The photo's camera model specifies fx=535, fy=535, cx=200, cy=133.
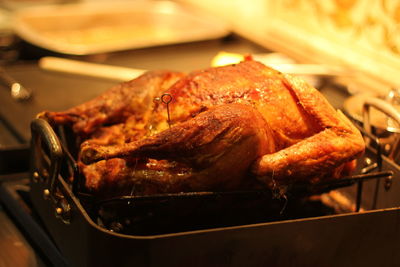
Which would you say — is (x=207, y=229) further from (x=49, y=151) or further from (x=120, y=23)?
(x=120, y=23)

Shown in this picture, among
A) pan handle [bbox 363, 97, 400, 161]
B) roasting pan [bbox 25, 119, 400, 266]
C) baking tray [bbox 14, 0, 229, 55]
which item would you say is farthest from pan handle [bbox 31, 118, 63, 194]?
baking tray [bbox 14, 0, 229, 55]

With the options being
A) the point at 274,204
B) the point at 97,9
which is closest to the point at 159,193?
the point at 274,204

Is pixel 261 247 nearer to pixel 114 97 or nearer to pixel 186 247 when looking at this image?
pixel 186 247

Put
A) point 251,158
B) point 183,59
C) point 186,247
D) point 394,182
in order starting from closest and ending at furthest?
1. point 186,247
2. point 251,158
3. point 394,182
4. point 183,59

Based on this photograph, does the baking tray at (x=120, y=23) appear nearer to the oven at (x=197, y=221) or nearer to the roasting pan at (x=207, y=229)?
the oven at (x=197, y=221)

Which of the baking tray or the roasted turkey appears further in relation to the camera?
the baking tray

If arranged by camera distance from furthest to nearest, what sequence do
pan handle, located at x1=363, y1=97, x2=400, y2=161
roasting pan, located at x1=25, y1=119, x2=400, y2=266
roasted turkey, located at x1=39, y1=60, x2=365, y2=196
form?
pan handle, located at x1=363, y1=97, x2=400, y2=161 → roasted turkey, located at x1=39, y1=60, x2=365, y2=196 → roasting pan, located at x1=25, y1=119, x2=400, y2=266

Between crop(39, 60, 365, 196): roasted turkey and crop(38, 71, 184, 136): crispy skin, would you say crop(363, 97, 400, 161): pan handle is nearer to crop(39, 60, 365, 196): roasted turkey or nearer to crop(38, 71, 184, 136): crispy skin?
crop(39, 60, 365, 196): roasted turkey
